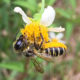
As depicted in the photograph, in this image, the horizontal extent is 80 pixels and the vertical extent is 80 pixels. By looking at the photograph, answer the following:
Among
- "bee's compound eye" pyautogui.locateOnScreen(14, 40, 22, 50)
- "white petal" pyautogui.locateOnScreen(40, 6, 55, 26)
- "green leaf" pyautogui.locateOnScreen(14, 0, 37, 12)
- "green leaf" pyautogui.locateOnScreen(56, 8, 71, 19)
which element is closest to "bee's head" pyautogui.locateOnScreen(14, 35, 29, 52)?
"bee's compound eye" pyautogui.locateOnScreen(14, 40, 22, 50)

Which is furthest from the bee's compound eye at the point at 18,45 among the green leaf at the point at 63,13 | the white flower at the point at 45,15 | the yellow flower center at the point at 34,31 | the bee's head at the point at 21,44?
the green leaf at the point at 63,13

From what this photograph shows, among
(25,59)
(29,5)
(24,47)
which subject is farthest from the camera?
(25,59)

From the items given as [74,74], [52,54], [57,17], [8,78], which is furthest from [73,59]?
[52,54]

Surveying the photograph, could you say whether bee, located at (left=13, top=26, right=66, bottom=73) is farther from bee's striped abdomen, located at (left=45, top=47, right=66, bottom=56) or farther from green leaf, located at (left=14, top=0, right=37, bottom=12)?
green leaf, located at (left=14, top=0, right=37, bottom=12)

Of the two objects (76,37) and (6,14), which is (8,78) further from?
(76,37)

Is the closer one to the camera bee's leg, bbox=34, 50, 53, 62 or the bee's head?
the bee's head

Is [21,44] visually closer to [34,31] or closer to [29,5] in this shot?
[34,31]

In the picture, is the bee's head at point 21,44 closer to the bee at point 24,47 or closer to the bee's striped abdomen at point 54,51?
the bee at point 24,47

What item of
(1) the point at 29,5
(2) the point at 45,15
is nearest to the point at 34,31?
(2) the point at 45,15

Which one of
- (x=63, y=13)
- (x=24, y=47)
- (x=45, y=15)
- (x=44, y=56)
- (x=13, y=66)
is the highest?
(x=45, y=15)
